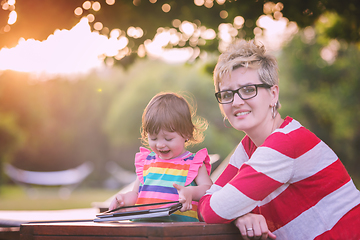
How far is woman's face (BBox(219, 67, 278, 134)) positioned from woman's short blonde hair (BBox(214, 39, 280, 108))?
0.08ft

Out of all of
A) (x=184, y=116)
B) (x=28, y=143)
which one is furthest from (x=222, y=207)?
(x=28, y=143)

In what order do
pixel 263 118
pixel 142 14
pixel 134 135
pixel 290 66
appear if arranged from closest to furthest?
pixel 263 118 < pixel 142 14 < pixel 290 66 < pixel 134 135

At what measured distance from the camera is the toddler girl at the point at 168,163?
1.95 m

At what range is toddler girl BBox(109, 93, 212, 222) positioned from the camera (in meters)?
1.95

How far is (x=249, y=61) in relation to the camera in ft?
5.18

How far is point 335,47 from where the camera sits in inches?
650

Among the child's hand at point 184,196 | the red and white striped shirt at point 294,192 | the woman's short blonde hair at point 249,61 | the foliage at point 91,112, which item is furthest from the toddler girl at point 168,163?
the foliage at point 91,112

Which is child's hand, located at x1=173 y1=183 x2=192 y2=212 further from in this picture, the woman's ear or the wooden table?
the woman's ear

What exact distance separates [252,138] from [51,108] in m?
20.7

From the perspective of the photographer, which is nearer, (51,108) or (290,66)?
(290,66)

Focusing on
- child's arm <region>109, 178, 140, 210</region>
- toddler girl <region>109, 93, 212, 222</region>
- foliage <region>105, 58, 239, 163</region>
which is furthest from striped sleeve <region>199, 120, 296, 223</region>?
foliage <region>105, 58, 239, 163</region>

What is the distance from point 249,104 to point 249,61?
8.1 inches

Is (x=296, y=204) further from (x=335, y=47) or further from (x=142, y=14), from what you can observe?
(x=335, y=47)

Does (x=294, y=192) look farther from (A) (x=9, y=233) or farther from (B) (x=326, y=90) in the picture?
(B) (x=326, y=90)
